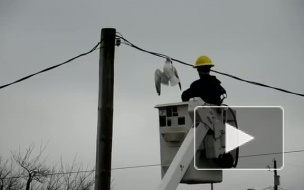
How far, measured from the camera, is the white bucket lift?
26.2ft

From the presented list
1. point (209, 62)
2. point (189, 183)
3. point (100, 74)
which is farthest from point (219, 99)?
point (100, 74)

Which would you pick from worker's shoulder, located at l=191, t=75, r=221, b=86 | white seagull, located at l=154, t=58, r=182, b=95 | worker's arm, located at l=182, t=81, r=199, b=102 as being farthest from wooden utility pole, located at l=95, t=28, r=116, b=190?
worker's shoulder, located at l=191, t=75, r=221, b=86

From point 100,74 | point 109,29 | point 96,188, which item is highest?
point 109,29

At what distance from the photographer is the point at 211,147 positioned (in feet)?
27.1

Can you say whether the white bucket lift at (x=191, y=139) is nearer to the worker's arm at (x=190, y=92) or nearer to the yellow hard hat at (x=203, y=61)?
the worker's arm at (x=190, y=92)

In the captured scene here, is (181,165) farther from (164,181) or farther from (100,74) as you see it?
(100,74)

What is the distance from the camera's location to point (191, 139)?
7.97m

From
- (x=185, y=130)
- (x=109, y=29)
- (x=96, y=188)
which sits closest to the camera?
(x=185, y=130)

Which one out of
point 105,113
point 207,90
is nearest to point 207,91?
point 207,90

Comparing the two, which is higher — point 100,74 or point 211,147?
point 100,74

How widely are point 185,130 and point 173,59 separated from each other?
1.94m

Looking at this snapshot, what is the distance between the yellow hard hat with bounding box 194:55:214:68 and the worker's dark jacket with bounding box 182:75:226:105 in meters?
0.28

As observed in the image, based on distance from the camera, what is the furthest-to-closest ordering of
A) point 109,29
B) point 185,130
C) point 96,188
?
point 109,29 < point 96,188 < point 185,130

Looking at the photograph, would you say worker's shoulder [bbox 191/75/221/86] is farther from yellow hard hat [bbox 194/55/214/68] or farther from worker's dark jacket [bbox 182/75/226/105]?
yellow hard hat [bbox 194/55/214/68]
